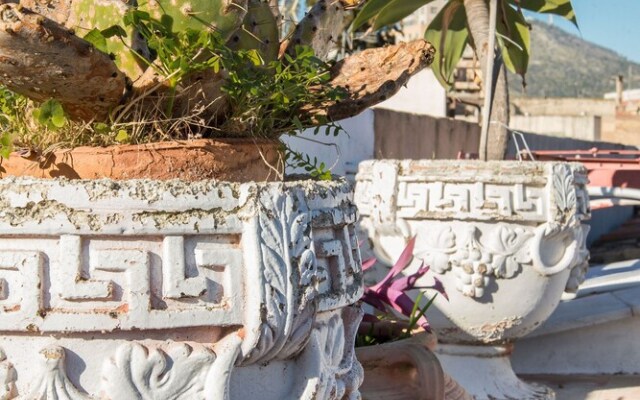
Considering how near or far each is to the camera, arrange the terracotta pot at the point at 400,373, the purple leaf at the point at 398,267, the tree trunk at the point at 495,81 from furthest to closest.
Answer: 1. the tree trunk at the point at 495,81
2. the purple leaf at the point at 398,267
3. the terracotta pot at the point at 400,373

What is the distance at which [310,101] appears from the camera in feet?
8.04

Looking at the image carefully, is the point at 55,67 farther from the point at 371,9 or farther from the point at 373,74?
the point at 371,9

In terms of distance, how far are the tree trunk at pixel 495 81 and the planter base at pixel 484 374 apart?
1.16 meters

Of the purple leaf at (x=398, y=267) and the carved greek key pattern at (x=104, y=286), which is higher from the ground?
the carved greek key pattern at (x=104, y=286)

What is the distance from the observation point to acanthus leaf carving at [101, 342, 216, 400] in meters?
1.88

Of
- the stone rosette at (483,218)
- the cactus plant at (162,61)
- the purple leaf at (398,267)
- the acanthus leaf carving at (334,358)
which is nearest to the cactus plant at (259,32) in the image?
the cactus plant at (162,61)

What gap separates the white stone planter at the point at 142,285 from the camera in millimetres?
1872

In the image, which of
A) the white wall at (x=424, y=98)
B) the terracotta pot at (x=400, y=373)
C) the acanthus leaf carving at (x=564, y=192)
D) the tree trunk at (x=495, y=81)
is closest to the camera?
the terracotta pot at (x=400, y=373)

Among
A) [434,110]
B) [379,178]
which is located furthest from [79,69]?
[434,110]

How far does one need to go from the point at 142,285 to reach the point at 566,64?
96.1 m

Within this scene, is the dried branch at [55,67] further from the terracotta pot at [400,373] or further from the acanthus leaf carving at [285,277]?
the terracotta pot at [400,373]

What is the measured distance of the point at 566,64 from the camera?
95.0 m

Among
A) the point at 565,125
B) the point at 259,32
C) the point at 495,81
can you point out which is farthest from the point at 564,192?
the point at 565,125

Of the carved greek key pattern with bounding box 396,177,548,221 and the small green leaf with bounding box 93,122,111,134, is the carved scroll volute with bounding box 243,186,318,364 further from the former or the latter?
the carved greek key pattern with bounding box 396,177,548,221
